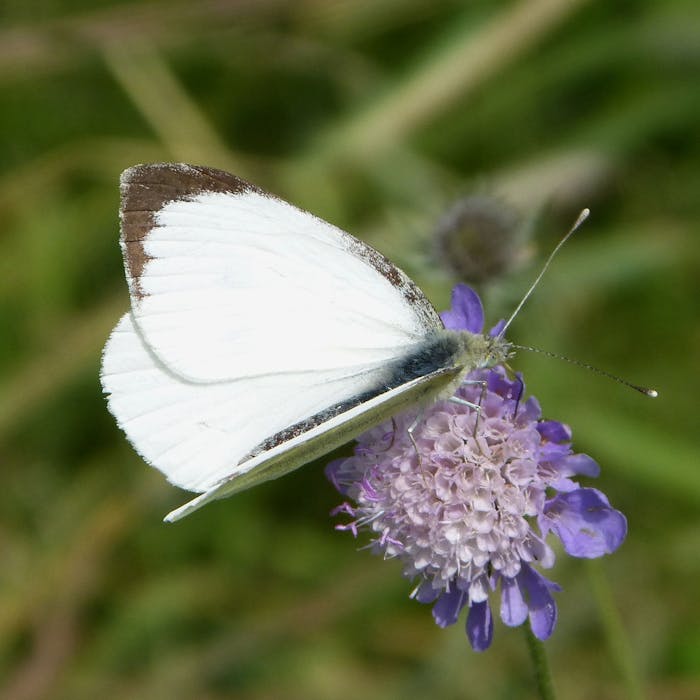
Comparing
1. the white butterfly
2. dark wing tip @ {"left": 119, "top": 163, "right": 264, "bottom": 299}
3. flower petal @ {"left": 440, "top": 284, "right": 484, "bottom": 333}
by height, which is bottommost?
flower petal @ {"left": 440, "top": 284, "right": 484, "bottom": 333}

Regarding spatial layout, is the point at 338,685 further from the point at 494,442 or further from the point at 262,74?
the point at 262,74

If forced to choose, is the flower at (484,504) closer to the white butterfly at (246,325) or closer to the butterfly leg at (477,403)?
the butterfly leg at (477,403)

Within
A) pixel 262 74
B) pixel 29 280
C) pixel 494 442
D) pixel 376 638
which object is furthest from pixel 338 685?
pixel 262 74

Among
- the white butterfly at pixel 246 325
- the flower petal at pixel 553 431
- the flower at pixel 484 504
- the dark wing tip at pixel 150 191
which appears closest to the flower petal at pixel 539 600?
the flower at pixel 484 504

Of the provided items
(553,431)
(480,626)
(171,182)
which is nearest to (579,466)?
(553,431)

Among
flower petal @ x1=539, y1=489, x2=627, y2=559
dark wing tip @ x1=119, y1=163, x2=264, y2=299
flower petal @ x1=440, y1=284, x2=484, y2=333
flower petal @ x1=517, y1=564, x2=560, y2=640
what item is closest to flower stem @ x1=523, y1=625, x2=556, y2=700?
flower petal @ x1=517, y1=564, x2=560, y2=640

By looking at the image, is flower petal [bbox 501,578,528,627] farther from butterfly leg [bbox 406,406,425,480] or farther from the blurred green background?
the blurred green background
